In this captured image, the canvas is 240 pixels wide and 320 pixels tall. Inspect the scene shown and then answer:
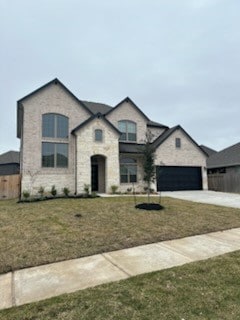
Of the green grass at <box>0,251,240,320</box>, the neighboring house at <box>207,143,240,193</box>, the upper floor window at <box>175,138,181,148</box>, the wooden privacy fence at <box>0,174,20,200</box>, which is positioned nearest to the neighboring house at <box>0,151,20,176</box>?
the wooden privacy fence at <box>0,174,20,200</box>

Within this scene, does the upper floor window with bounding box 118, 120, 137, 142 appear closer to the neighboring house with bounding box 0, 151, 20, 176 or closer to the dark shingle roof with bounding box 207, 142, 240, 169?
the dark shingle roof with bounding box 207, 142, 240, 169

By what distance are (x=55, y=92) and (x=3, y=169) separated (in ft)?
67.4

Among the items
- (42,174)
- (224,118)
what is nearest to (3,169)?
(42,174)

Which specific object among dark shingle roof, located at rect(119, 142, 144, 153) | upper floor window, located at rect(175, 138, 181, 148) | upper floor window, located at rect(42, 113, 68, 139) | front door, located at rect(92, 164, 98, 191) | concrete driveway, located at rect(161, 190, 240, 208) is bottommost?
concrete driveway, located at rect(161, 190, 240, 208)

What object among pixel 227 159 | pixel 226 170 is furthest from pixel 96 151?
pixel 227 159

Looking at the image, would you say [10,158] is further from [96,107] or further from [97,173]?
[97,173]

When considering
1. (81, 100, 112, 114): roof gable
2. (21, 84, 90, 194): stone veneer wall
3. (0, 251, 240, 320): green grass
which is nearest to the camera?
(0, 251, 240, 320): green grass

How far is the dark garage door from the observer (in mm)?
22266

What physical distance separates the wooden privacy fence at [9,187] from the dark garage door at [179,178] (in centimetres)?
1207

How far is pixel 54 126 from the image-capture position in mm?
18531

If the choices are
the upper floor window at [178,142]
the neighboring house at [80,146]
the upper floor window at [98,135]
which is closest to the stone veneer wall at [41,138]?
the neighboring house at [80,146]

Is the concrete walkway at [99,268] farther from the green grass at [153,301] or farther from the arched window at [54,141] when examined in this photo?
the arched window at [54,141]

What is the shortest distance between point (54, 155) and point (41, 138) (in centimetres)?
161

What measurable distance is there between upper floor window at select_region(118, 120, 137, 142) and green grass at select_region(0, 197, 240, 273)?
37.2 feet
